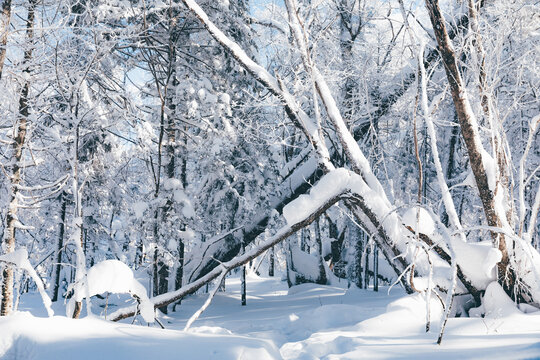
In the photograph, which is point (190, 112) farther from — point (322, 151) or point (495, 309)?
point (495, 309)

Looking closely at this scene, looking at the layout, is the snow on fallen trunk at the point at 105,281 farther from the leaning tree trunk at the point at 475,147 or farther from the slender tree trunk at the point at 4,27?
the leaning tree trunk at the point at 475,147

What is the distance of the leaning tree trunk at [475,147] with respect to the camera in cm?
452

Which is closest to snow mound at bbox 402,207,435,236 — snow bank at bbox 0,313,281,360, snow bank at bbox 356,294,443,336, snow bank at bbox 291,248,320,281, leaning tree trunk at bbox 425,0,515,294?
leaning tree trunk at bbox 425,0,515,294

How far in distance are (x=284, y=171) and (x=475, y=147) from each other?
19.3ft

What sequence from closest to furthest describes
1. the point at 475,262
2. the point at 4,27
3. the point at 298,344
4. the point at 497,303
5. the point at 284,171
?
the point at 298,344 → the point at 497,303 → the point at 475,262 → the point at 4,27 → the point at 284,171

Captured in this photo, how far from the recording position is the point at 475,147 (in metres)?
4.65

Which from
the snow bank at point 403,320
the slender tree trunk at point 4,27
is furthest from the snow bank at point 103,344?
the slender tree trunk at point 4,27

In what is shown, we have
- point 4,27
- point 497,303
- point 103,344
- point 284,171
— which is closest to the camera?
point 103,344

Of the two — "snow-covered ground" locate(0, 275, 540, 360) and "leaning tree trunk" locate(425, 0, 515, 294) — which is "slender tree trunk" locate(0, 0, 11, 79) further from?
"leaning tree trunk" locate(425, 0, 515, 294)

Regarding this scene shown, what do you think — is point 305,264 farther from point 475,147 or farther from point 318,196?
point 475,147

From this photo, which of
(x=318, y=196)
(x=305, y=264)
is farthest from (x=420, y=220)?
(x=305, y=264)

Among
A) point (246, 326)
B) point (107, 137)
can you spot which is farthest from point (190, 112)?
point (246, 326)

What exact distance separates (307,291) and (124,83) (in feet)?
27.6

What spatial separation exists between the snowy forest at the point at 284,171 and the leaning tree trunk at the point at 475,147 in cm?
2
